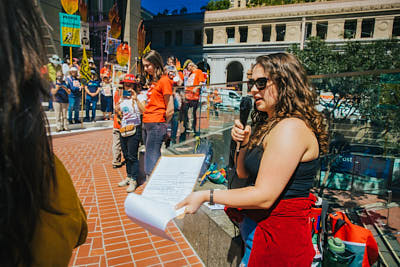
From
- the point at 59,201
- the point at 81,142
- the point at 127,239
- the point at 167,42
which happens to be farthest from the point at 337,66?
the point at 167,42

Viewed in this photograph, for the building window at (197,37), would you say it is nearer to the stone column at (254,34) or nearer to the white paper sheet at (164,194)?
the stone column at (254,34)

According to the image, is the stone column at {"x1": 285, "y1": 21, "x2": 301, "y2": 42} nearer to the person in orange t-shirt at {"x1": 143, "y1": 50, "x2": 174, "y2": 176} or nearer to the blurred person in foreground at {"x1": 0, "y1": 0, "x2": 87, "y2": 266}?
the person in orange t-shirt at {"x1": 143, "y1": 50, "x2": 174, "y2": 176}

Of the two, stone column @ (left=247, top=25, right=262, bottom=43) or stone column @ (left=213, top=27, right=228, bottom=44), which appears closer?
stone column @ (left=247, top=25, right=262, bottom=43)

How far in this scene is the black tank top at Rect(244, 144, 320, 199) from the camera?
1344mm

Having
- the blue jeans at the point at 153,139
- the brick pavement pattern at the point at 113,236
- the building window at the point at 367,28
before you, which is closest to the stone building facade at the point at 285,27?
the building window at the point at 367,28

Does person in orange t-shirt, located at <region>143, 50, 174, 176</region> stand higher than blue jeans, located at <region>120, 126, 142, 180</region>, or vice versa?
person in orange t-shirt, located at <region>143, 50, 174, 176</region>

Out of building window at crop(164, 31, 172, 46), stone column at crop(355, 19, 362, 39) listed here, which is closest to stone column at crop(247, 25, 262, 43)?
stone column at crop(355, 19, 362, 39)

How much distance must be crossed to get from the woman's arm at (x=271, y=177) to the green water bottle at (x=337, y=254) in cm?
116

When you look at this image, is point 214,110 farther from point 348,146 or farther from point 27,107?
point 27,107

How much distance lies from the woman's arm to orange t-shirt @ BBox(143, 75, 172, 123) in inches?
96.8

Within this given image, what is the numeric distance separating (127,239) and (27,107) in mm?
2923

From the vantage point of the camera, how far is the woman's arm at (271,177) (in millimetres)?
1232

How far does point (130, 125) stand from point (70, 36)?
7898 mm

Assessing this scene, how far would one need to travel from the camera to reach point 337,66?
58.4 feet
